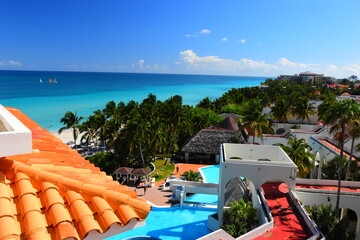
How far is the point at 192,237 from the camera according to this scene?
21.2 metres

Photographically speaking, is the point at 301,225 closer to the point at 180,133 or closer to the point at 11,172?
the point at 11,172

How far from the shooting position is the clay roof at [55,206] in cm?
348

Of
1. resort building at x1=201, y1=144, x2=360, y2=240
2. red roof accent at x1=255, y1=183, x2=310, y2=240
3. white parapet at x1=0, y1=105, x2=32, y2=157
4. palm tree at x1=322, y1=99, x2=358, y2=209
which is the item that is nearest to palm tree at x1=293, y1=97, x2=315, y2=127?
resort building at x1=201, y1=144, x2=360, y2=240

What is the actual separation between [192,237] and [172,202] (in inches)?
254

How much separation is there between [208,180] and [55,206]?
31791 mm

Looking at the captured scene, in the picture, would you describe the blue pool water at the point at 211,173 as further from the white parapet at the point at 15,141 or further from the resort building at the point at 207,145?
the white parapet at the point at 15,141

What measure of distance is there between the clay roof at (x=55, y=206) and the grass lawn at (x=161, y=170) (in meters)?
31.3

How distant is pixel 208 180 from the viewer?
34.4 meters

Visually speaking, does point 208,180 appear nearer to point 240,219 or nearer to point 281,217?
point 240,219

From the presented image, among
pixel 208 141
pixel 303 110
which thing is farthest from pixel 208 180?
pixel 303 110

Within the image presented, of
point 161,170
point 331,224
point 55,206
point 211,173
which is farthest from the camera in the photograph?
point 161,170

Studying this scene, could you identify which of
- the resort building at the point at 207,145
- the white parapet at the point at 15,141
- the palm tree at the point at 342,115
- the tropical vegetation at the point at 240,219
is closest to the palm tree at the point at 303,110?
the resort building at the point at 207,145

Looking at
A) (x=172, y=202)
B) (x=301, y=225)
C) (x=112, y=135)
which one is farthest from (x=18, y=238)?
(x=112, y=135)

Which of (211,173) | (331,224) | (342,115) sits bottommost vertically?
(211,173)
